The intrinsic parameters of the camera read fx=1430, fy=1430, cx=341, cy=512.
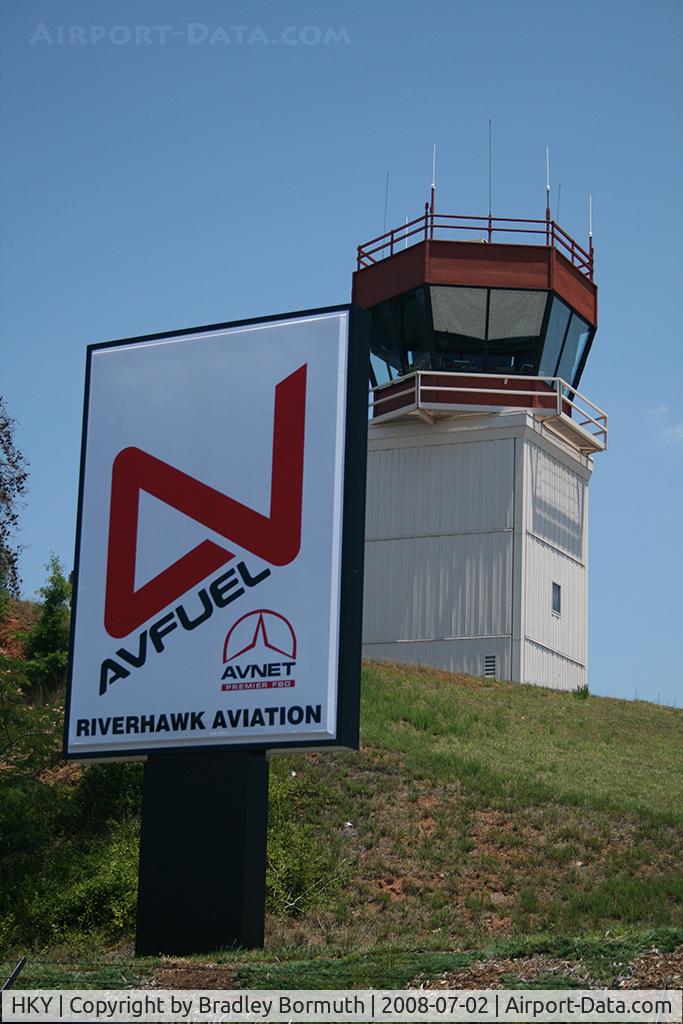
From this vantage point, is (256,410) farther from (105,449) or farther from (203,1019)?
(203,1019)

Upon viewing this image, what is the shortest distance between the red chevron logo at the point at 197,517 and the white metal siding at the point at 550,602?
2285cm

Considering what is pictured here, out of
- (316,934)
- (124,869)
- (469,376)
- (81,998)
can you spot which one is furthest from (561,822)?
(469,376)

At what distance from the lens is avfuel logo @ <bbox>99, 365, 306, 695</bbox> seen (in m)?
15.6

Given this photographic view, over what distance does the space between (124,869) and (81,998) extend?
864cm

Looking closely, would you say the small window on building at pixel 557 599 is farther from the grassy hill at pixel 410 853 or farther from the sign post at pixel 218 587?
the sign post at pixel 218 587

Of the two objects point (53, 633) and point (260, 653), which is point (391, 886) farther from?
point (53, 633)

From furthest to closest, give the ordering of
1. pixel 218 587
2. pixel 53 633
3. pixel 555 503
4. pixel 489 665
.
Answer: pixel 555 503, pixel 489 665, pixel 53 633, pixel 218 587

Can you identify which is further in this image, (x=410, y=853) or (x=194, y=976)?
(x=410, y=853)

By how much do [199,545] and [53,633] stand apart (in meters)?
17.2

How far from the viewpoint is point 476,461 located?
39562mm

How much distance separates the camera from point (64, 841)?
23.2 meters

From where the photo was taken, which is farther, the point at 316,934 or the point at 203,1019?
the point at 316,934

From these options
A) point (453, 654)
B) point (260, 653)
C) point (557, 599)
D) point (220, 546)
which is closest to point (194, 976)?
point (260, 653)

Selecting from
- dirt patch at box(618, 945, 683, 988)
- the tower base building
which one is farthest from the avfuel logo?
the tower base building
